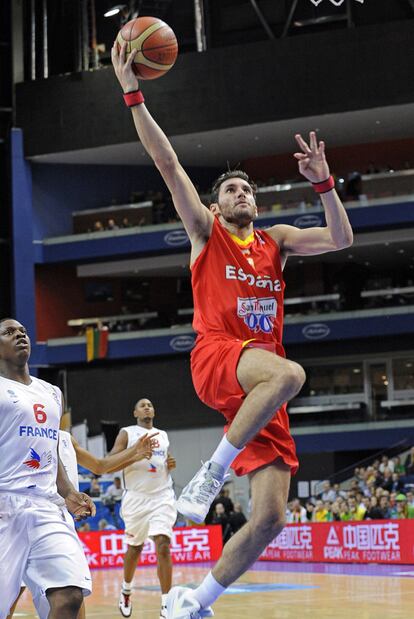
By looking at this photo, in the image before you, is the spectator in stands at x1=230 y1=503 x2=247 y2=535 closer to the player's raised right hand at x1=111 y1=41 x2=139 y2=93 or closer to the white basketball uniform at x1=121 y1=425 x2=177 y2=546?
the white basketball uniform at x1=121 y1=425 x2=177 y2=546

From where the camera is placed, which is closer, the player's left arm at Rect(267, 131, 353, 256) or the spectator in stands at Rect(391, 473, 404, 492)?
the player's left arm at Rect(267, 131, 353, 256)

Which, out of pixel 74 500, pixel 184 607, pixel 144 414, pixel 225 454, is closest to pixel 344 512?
pixel 144 414

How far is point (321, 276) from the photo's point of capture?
3691 cm

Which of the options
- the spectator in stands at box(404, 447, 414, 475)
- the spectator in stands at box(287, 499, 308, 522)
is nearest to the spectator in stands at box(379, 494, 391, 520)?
the spectator in stands at box(287, 499, 308, 522)

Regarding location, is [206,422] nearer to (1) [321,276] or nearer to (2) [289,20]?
(1) [321,276]

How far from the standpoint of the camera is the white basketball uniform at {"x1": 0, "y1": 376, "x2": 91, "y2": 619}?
6.49 metres

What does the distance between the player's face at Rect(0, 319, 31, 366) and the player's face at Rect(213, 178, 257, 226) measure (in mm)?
1588

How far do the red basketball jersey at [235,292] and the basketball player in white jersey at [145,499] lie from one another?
6605 millimetres

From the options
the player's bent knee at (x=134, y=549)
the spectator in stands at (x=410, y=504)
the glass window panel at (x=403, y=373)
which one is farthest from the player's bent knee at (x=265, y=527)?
the glass window panel at (x=403, y=373)

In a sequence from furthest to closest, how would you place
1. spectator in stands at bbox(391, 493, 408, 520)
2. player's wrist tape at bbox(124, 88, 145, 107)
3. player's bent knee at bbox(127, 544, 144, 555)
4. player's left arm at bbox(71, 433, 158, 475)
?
spectator in stands at bbox(391, 493, 408, 520) < player's bent knee at bbox(127, 544, 144, 555) < player's left arm at bbox(71, 433, 158, 475) < player's wrist tape at bbox(124, 88, 145, 107)

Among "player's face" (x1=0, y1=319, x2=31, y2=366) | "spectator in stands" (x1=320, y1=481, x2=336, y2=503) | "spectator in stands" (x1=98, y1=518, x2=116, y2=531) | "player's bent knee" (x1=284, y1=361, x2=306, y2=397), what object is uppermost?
"player's face" (x1=0, y1=319, x2=31, y2=366)

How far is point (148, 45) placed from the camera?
22.4 feet

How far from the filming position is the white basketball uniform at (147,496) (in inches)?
530

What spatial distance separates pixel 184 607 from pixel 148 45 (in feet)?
11.7
